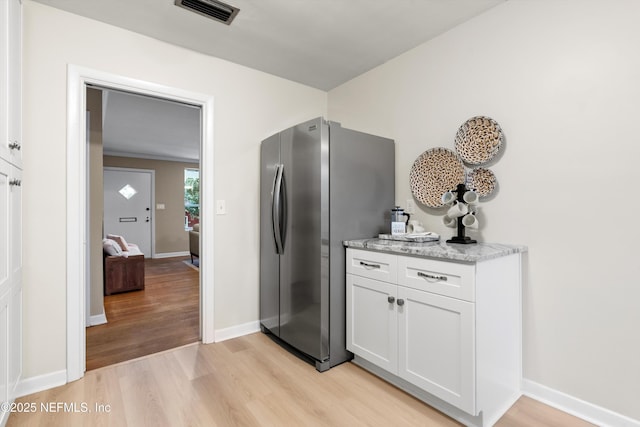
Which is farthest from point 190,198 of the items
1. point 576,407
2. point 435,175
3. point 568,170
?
A: point 576,407

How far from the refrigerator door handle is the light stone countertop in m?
0.66

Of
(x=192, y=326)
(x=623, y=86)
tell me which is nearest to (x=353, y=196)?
(x=623, y=86)

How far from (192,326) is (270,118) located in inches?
87.2

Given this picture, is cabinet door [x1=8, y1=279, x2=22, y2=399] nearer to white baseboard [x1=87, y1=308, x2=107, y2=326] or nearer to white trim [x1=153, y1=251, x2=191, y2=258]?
white baseboard [x1=87, y1=308, x2=107, y2=326]

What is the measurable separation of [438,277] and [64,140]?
8.34 feet

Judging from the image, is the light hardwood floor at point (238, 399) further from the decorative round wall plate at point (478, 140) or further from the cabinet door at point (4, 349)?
the decorative round wall plate at point (478, 140)

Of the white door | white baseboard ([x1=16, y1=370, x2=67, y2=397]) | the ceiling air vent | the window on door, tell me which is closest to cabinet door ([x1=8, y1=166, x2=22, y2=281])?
white baseboard ([x1=16, y1=370, x2=67, y2=397])

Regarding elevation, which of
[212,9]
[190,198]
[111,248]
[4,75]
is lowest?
[111,248]

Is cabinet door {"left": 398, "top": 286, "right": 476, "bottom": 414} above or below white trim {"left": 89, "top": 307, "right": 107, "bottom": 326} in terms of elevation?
above

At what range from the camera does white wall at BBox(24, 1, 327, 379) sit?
1983 millimetres

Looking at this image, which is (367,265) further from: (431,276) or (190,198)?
(190,198)

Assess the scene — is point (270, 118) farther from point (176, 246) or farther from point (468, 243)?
point (176, 246)

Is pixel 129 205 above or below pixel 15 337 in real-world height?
above

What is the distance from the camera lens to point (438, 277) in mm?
1724
